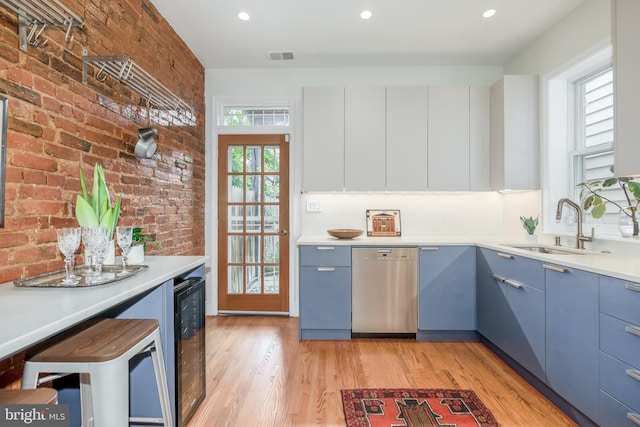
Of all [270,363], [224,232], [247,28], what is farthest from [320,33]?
[270,363]

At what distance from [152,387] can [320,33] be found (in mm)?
2929

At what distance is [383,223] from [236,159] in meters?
1.80

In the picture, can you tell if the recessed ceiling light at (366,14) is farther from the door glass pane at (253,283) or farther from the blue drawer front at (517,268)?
the door glass pane at (253,283)

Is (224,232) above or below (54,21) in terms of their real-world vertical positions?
below

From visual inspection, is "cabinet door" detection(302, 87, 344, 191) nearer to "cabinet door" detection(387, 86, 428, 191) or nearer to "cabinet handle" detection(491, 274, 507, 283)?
"cabinet door" detection(387, 86, 428, 191)

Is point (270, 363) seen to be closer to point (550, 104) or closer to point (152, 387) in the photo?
point (152, 387)

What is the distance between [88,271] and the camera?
153 cm

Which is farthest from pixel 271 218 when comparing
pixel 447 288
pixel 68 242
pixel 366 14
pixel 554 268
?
pixel 554 268

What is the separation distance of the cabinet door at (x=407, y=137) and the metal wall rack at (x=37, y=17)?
8.52 ft

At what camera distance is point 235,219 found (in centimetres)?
378

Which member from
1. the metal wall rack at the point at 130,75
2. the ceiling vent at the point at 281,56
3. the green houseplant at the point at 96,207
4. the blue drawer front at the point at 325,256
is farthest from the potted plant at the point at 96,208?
the ceiling vent at the point at 281,56

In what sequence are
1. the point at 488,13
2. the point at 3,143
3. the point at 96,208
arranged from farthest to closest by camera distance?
the point at 488,13 < the point at 96,208 < the point at 3,143

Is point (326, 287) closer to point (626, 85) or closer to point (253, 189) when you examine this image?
point (253, 189)

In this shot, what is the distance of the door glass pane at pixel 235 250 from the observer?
3771 mm
